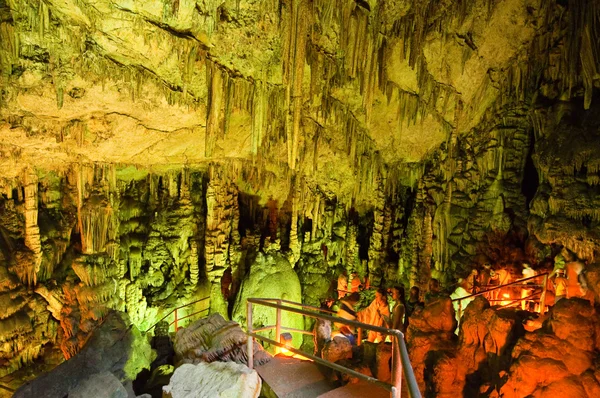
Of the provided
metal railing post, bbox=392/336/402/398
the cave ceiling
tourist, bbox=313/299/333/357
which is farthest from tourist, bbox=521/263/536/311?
metal railing post, bbox=392/336/402/398

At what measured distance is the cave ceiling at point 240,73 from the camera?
6.10 m

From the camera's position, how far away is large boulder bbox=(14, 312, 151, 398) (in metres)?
4.38

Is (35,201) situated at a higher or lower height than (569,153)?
lower

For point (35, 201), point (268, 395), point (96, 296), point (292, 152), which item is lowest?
point (96, 296)

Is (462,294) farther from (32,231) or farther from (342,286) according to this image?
(32,231)

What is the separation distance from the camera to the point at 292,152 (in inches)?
329

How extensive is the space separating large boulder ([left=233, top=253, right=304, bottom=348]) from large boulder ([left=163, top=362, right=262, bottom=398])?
292 inches

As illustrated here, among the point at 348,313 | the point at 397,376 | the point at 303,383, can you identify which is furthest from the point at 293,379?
the point at 348,313

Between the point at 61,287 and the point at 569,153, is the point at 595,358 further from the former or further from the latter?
the point at 61,287

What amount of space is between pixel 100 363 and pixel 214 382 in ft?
9.55

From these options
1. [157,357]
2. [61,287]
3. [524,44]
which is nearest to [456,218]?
[524,44]

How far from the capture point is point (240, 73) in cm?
791

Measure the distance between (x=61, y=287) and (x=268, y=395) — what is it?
7.77 m

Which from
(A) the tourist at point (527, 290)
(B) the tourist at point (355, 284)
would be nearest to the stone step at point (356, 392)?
(A) the tourist at point (527, 290)
